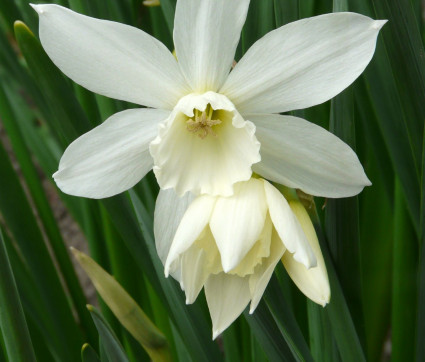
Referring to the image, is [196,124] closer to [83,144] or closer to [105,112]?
[83,144]

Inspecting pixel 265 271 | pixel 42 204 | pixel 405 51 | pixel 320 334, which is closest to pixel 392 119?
pixel 405 51

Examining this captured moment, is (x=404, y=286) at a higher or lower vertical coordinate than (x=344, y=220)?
lower

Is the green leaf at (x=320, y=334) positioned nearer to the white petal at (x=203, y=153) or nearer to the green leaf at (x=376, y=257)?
the white petal at (x=203, y=153)

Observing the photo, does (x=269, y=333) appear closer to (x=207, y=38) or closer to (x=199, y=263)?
(x=199, y=263)

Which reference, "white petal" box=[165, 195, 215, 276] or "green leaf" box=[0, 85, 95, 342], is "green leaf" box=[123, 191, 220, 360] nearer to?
"white petal" box=[165, 195, 215, 276]

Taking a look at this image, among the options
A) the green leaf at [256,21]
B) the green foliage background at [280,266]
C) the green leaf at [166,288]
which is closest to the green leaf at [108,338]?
the green foliage background at [280,266]

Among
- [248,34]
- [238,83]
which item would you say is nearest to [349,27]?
[238,83]

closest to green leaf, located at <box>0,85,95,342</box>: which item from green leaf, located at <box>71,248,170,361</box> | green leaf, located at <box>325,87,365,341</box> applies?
green leaf, located at <box>71,248,170,361</box>
